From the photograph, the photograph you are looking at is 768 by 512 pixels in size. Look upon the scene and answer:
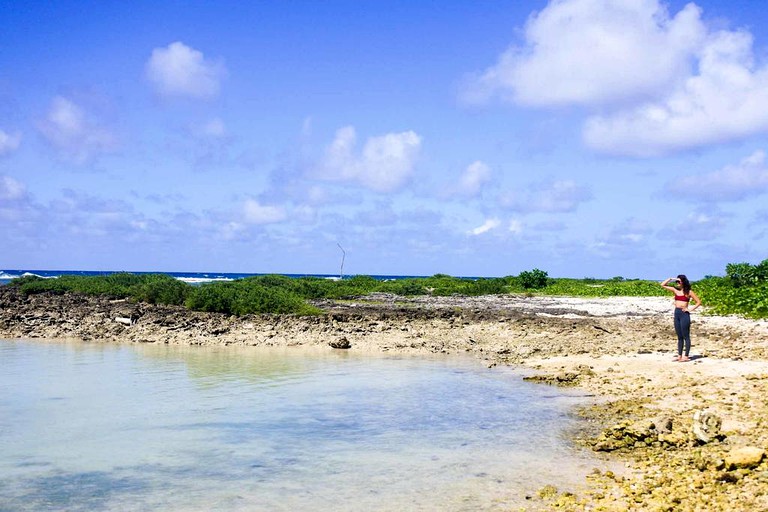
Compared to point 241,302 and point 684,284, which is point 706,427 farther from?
point 241,302

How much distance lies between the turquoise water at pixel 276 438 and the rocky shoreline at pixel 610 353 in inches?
33.6

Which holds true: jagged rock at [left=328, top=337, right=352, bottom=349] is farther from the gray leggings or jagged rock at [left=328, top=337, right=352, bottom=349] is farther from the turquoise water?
the gray leggings

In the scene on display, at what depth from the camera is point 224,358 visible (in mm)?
18484

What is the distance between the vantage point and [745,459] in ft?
23.9

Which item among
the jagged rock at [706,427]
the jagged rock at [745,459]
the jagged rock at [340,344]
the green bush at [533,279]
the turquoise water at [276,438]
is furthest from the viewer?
the green bush at [533,279]

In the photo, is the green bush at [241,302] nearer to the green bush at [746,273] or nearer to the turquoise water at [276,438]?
the turquoise water at [276,438]

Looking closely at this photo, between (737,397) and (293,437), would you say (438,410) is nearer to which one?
(293,437)

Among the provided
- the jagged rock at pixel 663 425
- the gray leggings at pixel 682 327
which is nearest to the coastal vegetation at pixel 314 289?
the gray leggings at pixel 682 327

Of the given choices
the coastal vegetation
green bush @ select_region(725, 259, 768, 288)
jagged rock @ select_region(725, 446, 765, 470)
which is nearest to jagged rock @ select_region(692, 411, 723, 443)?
jagged rock @ select_region(725, 446, 765, 470)

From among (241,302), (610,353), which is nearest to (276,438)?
(610,353)

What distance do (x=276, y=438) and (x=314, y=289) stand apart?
30107 mm

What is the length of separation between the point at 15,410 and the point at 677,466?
10.4m

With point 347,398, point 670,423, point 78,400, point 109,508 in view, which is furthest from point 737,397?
point 78,400

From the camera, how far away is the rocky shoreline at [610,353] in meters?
7.28
